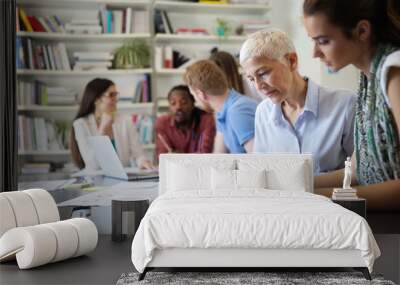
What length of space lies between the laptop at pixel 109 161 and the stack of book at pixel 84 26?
2.66ft

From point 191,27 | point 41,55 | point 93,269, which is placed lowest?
point 93,269

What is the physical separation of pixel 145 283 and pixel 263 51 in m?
2.05

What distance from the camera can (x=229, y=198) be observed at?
3838mm

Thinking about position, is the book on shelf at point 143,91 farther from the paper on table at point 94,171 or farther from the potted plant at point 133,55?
the paper on table at point 94,171

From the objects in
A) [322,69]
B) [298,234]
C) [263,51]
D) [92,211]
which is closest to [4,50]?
[92,211]

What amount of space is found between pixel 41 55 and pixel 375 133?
2559mm

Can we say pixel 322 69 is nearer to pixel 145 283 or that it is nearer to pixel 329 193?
pixel 329 193

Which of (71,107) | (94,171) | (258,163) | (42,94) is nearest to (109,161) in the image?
(94,171)

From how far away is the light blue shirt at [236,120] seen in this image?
15.5 feet

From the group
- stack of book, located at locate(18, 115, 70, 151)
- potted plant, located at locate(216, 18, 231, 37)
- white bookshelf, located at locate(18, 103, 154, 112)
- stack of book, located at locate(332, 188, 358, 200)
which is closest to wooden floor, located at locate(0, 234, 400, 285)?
stack of book, located at locate(332, 188, 358, 200)

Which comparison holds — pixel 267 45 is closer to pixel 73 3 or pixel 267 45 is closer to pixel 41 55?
pixel 73 3

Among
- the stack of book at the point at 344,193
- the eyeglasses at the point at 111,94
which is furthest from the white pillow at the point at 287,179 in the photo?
the eyeglasses at the point at 111,94

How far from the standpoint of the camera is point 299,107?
462cm

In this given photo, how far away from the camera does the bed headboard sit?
14.7ft
